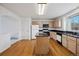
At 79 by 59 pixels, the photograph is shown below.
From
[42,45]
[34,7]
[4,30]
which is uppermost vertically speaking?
[34,7]

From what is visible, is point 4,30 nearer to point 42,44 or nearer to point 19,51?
point 19,51

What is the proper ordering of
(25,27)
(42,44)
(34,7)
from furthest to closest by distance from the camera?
(25,27), (34,7), (42,44)

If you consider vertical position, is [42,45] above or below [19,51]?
above

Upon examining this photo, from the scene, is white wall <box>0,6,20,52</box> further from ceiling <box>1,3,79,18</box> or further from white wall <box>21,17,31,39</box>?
white wall <box>21,17,31,39</box>

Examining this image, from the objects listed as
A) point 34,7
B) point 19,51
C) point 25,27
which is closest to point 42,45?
point 19,51

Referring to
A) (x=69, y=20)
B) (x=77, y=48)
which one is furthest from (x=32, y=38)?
(x=77, y=48)

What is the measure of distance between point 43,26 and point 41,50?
27.1 feet

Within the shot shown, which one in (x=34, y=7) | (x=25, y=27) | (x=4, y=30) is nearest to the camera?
(x=34, y=7)

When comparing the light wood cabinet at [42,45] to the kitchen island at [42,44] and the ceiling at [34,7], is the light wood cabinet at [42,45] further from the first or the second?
the ceiling at [34,7]

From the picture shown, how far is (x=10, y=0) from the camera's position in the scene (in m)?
2.06

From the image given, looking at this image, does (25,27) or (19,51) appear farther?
(25,27)

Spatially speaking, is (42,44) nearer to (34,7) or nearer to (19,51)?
(19,51)

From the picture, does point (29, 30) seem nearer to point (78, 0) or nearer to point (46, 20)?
point (46, 20)

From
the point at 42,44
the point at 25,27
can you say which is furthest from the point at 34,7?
the point at 25,27
